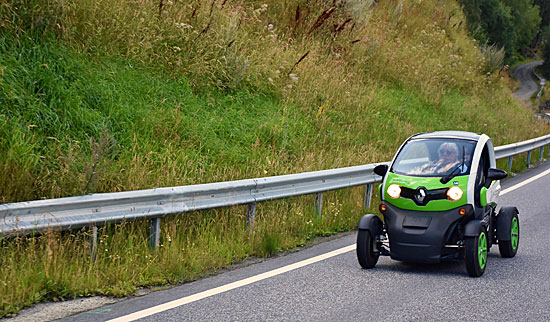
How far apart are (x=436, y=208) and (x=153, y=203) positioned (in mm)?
3058

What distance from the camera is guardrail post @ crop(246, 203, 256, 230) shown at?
8.84m

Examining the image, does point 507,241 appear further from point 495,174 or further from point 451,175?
point 451,175

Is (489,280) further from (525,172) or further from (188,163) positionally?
(525,172)

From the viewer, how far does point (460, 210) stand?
301 inches

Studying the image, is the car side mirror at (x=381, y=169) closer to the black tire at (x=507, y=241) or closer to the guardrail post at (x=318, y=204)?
the black tire at (x=507, y=241)

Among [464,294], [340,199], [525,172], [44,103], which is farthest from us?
[525,172]

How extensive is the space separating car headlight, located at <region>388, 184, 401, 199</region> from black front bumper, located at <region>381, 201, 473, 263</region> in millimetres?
196

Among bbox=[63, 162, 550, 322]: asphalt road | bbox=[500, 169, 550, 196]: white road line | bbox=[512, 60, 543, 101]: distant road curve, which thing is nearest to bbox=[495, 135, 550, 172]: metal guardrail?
bbox=[500, 169, 550, 196]: white road line

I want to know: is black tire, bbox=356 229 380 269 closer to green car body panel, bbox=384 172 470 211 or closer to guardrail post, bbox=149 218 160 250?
green car body panel, bbox=384 172 470 211

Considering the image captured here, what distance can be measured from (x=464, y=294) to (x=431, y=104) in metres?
15.7

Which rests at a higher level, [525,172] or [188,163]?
[188,163]

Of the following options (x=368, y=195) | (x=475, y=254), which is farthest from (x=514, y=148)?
(x=475, y=254)

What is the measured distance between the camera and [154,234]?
756 centimetres

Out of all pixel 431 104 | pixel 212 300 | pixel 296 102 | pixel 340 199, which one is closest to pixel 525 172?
pixel 431 104
